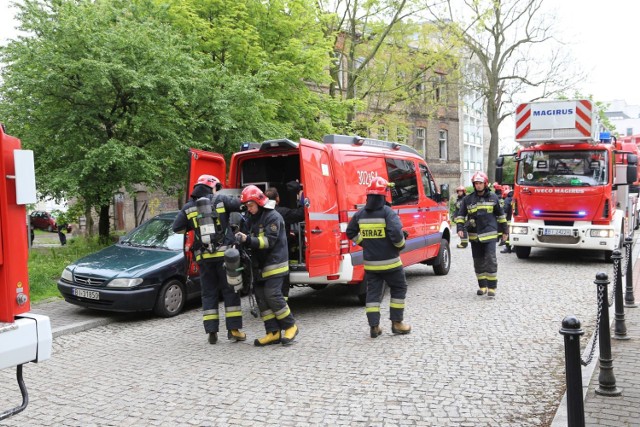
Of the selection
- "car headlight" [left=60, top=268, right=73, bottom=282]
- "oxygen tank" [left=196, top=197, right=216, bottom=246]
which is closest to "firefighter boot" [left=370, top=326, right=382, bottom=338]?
"oxygen tank" [left=196, top=197, right=216, bottom=246]

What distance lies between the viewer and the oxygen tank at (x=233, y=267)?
630cm

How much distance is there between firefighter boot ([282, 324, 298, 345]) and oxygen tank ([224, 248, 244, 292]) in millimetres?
823

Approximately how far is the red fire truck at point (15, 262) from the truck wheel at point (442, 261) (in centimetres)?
916

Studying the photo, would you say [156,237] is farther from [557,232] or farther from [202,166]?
[557,232]

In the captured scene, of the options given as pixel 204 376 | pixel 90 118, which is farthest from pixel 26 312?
pixel 90 118

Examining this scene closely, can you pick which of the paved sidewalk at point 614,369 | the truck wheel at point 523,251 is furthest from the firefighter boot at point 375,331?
the truck wheel at point 523,251

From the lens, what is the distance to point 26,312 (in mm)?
3512

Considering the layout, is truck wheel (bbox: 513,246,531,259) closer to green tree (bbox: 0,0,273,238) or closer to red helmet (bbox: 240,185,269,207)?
green tree (bbox: 0,0,273,238)

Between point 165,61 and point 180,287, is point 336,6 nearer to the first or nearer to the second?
point 165,61

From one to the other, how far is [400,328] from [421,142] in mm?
31440

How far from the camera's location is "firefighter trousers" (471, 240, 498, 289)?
9.22 metres

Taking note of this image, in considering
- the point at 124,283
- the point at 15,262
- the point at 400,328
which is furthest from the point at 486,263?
the point at 15,262

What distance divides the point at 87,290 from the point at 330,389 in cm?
468

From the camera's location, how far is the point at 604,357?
190 inches
